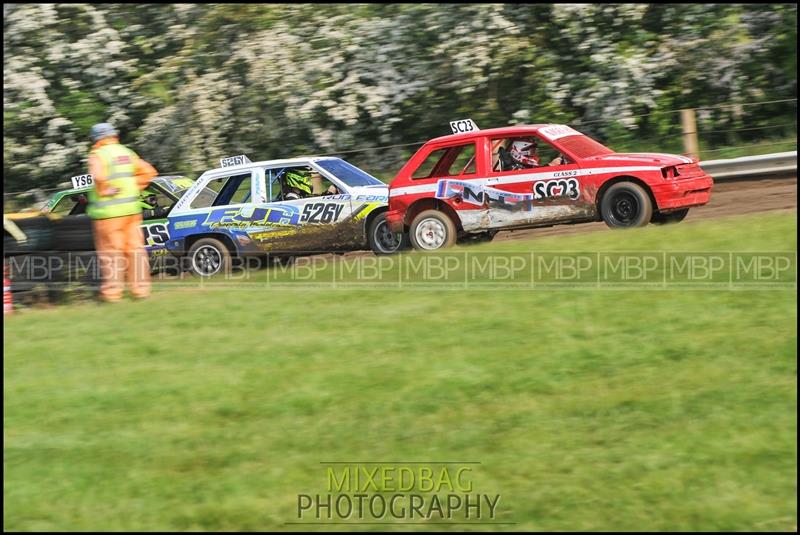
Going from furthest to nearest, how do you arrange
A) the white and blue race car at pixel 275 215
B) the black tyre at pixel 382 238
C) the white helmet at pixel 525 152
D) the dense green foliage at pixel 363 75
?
the dense green foliage at pixel 363 75 < the white and blue race car at pixel 275 215 < the black tyre at pixel 382 238 < the white helmet at pixel 525 152

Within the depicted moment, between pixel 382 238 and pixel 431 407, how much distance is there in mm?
6210

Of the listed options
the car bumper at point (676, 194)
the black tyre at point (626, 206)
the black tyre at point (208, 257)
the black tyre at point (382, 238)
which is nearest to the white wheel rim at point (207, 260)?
the black tyre at point (208, 257)

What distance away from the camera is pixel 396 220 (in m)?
12.8

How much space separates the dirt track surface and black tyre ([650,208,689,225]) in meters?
0.84

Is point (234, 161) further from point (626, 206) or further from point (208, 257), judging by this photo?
point (626, 206)

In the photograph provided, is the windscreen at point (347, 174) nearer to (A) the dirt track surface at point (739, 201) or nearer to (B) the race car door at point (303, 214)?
(B) the race car door at point (303, 214)

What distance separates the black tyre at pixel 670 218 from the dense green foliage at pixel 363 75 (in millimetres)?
5171

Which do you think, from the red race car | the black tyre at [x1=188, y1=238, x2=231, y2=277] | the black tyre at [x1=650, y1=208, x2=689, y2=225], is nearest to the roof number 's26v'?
the black tyre at [x1=188, y1=238, x2=231, y2=277]

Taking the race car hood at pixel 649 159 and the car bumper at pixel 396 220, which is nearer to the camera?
the race car hood at pixel 649 159

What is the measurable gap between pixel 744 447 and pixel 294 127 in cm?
1506

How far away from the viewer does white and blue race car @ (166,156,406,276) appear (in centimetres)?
1315

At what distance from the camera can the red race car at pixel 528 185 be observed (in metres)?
11.8

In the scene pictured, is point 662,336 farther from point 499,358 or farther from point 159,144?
point 159,144

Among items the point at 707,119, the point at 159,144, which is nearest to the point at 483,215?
the point at 707,119
